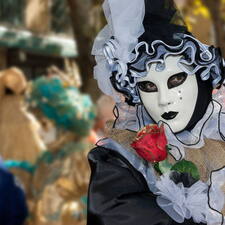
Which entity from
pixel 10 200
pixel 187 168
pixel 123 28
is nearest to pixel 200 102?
pixel 187 168

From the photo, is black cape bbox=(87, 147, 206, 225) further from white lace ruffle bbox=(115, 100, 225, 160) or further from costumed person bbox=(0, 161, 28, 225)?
costumed person bbox=(0, 161, 28, 225)

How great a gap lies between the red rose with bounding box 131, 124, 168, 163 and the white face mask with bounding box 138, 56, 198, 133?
0.31 ft

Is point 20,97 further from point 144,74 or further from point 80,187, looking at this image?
point 144,74

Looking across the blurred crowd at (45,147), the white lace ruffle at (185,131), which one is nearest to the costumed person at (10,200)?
the blurred crowd at (45,147)

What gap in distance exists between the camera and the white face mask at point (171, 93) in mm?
2191

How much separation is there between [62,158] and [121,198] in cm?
286

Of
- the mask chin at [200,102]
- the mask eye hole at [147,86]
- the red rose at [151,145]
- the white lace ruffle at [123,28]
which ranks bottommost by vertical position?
the red rose at [151,145]

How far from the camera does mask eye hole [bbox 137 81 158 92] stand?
2215 mm

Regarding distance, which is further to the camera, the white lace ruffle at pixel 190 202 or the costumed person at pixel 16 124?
the costumed person at pixel 16 124

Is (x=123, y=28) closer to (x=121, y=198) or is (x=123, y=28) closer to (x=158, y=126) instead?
(x=158, y=126)

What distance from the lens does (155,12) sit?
222 cm

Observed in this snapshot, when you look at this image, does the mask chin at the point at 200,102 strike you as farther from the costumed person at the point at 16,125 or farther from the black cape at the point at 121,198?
the costumed person at the point at 16,125

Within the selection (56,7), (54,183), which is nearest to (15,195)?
(54,183)

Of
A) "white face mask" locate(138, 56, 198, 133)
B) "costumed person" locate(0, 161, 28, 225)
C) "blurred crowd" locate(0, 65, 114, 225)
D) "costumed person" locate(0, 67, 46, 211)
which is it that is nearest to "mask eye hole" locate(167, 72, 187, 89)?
"white face mask" locate(138, 56, 198, 133)
